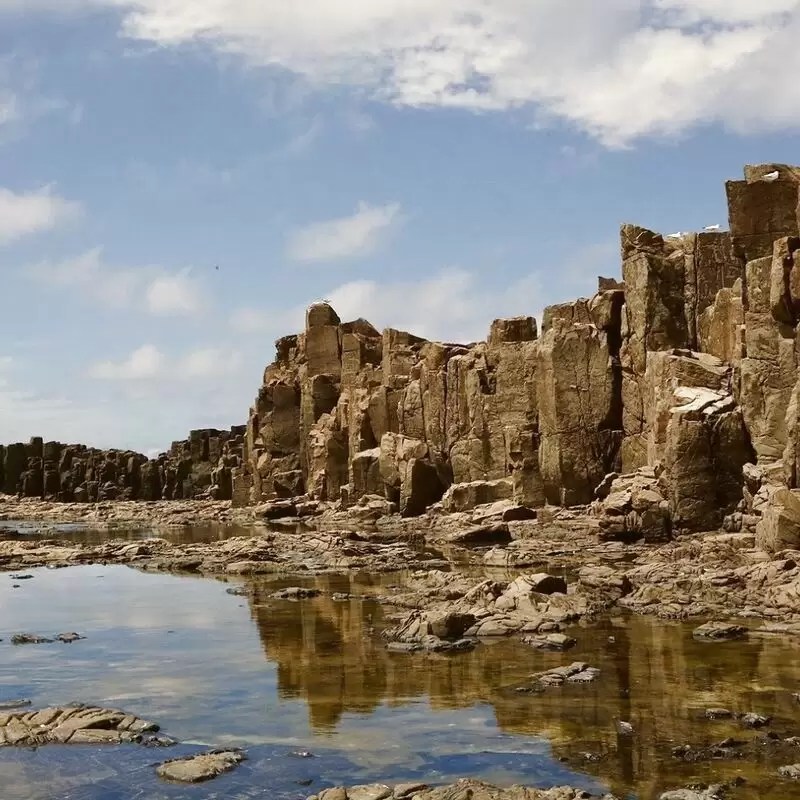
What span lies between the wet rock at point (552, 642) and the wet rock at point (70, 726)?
6725 millimetres

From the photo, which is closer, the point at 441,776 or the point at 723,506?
the point at 441,776

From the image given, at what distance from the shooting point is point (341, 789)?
10414 millimetres

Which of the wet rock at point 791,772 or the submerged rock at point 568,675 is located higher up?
the submerged rock at point 568,675

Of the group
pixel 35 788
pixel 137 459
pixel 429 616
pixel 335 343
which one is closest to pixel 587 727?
pixel 35 788

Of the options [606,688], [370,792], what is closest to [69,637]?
[606,688]

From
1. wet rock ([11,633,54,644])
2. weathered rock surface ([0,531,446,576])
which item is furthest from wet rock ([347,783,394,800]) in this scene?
weathered rock surface ([0,531,446,576])

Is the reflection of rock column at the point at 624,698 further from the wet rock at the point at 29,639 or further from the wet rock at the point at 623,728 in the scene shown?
the wet rock at the point at 29,639

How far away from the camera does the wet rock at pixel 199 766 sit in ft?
37.2

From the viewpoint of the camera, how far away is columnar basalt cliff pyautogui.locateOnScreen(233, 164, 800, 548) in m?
30.9

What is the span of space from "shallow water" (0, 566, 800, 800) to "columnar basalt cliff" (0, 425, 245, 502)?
246ft

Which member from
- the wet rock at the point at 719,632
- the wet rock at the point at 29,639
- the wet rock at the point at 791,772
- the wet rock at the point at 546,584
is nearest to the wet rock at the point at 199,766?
the wet rock at the point at 791,772

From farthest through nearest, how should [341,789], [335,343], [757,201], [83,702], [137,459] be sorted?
1. [137,459]
2. [335,343]
3. [757,201]
4. [83,702]
5. [341,789]

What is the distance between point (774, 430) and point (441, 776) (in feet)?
71.4

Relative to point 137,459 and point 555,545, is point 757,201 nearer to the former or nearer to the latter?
point 555,545
